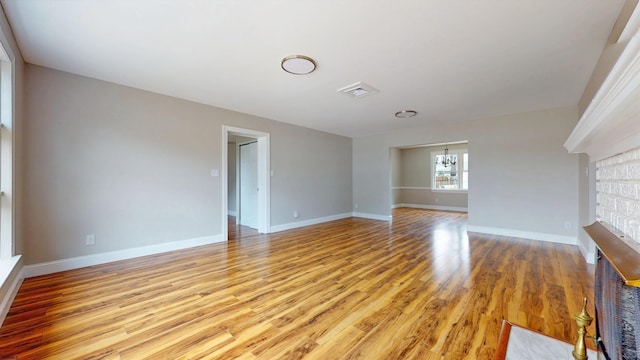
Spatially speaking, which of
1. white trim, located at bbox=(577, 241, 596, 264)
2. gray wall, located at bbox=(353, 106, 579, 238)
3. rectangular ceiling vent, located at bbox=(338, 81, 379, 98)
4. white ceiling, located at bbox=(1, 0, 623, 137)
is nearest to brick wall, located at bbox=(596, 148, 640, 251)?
white ceiling, located at bbox=(1, 0, 623, 137)

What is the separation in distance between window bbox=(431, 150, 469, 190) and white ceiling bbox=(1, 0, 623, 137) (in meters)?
4.80

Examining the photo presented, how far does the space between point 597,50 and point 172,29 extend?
12.7 ft

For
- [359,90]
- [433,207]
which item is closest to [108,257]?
[359,90]

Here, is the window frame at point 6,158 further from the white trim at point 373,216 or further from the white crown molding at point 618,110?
the white trim at point 373,216

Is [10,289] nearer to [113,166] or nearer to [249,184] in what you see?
[113,166]

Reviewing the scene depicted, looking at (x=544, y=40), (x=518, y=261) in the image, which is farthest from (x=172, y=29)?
(x=518, y=261)

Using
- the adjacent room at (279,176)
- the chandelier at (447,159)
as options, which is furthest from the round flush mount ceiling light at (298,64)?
the chandelier at (447,159)

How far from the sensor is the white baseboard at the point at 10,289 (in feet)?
6.08

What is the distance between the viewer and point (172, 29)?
81.1 inches

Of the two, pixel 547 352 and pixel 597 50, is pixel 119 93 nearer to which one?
pixel 547 352

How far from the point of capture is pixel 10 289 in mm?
2092

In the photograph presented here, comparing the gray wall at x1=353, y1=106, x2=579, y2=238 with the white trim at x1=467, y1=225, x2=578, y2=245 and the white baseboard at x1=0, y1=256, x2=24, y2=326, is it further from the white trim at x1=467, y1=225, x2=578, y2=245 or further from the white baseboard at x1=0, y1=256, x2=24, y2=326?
the white baseboard at x1=0, y1=256, x2=24, y2=326

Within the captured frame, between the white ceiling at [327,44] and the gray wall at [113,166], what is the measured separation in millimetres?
323

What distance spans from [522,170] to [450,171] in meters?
4.16
